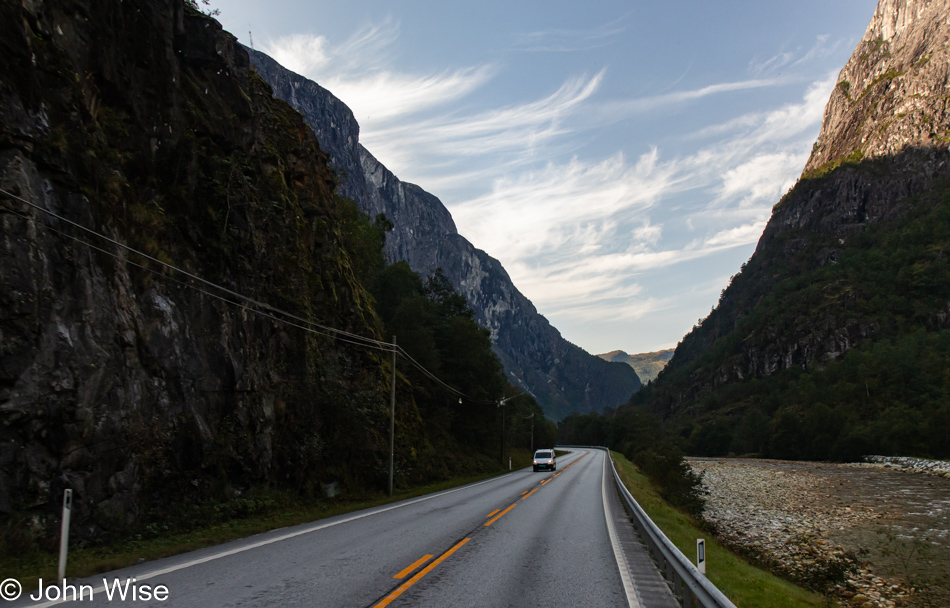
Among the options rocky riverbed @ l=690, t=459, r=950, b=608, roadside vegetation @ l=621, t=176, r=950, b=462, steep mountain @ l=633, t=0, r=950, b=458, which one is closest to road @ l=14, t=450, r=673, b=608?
rocky riverbed @ l=690, t=459, r=950, b=608

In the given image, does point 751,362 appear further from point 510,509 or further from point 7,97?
point 7,97

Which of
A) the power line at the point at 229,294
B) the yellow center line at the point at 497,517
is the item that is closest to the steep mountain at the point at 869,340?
the yellow center line at the point at 497,517

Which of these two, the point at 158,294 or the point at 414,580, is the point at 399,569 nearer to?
the point at 414,580

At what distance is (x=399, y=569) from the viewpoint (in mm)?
8438

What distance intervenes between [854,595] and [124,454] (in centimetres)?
1813

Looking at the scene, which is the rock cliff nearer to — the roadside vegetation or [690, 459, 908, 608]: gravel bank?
[690, 459, 908, 608]: gravel bank

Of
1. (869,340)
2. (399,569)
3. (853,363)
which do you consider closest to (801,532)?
(399,569)

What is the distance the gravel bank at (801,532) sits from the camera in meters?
14.8

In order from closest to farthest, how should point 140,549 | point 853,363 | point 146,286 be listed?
point 140,549 < point 146,286 < point 853,363

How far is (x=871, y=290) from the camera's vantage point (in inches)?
6363

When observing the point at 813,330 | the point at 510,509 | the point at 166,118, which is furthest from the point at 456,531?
the point at 813,330

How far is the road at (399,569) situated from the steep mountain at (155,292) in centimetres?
329

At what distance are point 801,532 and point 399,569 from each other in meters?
21.9

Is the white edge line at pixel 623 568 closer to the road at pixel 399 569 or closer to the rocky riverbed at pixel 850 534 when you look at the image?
the road at pixel 399 569
